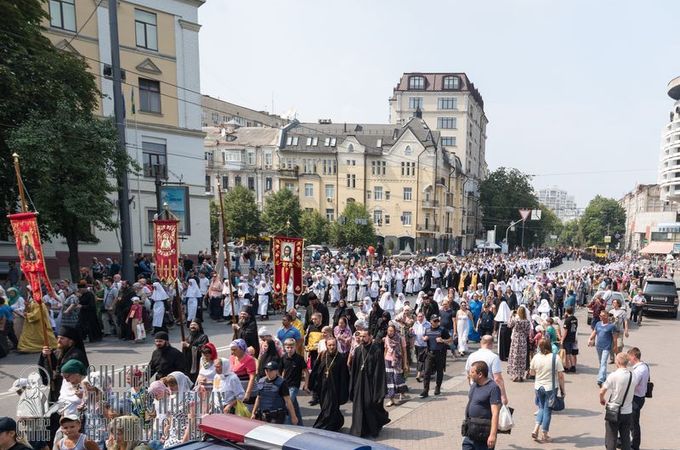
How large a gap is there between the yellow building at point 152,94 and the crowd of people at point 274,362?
36.1 feet

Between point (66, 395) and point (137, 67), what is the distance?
78.5ft

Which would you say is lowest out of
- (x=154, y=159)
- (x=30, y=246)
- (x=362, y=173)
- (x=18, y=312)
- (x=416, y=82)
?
(x=18, y=312)

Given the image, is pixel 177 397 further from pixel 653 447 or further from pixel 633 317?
pixel 633 317

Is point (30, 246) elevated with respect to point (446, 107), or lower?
lower

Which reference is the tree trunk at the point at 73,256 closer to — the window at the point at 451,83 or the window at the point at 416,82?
the window at the point at 416,82

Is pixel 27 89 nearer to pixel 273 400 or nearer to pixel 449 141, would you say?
pixel 273 400

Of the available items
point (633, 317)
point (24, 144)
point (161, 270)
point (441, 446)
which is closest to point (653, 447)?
point (441, 446)

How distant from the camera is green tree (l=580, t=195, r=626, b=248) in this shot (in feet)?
322

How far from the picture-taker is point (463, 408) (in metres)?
8.57

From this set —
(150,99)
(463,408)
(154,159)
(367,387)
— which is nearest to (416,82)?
(150,99)

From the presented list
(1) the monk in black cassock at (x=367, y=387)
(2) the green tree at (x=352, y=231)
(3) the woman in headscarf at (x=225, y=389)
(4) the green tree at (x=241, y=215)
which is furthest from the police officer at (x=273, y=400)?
(4) the green tree at (x=241, y=215)

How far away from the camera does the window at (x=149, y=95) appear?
2573cm

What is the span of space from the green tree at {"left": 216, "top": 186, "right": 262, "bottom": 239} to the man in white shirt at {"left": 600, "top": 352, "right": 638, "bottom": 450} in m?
43.4

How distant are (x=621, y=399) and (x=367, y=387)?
350 centimetres
